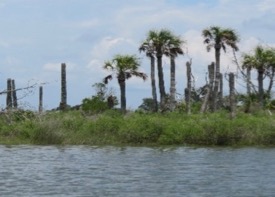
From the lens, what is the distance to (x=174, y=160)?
38.9m

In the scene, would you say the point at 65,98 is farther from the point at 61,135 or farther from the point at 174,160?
the point at 174,160

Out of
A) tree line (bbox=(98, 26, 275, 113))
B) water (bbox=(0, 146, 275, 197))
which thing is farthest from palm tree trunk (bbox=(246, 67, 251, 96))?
water (bbox=(0, 146, 275, 197))

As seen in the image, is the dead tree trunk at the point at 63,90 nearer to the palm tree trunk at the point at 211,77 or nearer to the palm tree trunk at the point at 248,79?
the palm tree trunk at the point at 211,77

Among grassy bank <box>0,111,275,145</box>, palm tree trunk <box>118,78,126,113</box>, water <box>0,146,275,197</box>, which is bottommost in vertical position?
water <box>0,146,275,197</box>

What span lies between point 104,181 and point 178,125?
19.5m

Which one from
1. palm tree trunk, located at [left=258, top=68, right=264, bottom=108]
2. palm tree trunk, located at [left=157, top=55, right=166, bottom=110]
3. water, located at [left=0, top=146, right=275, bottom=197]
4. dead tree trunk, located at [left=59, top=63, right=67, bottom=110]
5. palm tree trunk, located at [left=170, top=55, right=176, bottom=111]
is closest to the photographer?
water, located at [left=0, top=146, right=275, bottom=197]

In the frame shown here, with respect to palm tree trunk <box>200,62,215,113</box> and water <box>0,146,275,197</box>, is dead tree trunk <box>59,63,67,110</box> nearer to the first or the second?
palm tree trunk <box>200,62,215,113</box>

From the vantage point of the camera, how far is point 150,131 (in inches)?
1933

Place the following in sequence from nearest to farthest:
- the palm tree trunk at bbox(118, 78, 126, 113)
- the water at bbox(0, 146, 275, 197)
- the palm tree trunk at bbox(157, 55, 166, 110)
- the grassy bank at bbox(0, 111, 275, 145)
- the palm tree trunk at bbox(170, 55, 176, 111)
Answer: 1. the water at bbox(0, 146, 275, 197)
2. the grassy bank at bbox(0, 111, 275, 145)
3. the palm tree trunk at bbox(118, 78, 126, 113)
4. the palm tree trunk at bbox(157, 55, 166, 110)
5. the palm tree trunk at bbox(170, 55, 176, 111)

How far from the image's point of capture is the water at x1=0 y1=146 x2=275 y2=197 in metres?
27.0

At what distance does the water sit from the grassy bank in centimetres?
163

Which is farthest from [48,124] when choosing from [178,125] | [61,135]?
[178,125]

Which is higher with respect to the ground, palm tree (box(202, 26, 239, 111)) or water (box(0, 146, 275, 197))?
palm tree (box(202, 26, 239, 111))

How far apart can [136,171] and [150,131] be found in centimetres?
1540
